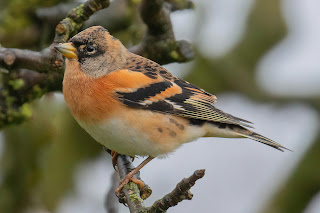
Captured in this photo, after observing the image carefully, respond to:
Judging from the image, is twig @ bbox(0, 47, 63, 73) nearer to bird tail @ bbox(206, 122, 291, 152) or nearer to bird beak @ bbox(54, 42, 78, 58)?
bird beak @ bbox(54, 42, 78, 58)

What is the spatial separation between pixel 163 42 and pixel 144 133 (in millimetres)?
891

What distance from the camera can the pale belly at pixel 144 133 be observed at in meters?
4.10

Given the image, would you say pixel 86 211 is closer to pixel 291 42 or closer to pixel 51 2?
pixel 51 2

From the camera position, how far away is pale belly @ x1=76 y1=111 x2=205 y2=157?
4100 millimetres

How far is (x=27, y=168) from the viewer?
548cm

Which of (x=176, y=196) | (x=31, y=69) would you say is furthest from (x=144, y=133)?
(x=176, y=196)

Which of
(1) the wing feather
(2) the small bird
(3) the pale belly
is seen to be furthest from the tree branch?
(1) the wing feather

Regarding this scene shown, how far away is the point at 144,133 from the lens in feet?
13.9

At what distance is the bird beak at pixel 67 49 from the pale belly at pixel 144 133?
539 millimetres

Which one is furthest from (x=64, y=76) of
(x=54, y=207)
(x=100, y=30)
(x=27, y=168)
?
(x=54, y=207)

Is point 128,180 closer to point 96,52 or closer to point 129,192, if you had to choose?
point 129,192

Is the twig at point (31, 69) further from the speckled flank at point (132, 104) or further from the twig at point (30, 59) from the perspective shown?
the speckled flank at point (132, 104)

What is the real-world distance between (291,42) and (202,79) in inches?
57.1

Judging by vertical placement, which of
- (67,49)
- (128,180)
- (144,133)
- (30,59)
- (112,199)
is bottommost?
(112,199)
